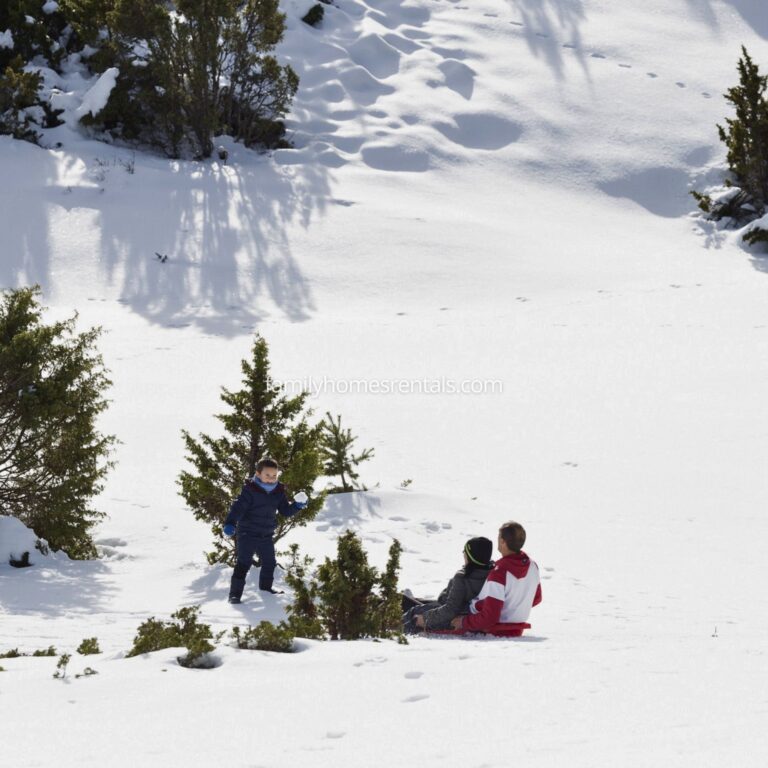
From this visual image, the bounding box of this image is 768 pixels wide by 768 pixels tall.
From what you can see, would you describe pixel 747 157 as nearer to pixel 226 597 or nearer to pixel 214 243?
pixel 214 243

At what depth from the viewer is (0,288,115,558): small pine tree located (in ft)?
26.1

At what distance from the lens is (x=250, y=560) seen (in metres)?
7.08

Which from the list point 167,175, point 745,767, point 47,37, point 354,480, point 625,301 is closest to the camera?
point 745,767

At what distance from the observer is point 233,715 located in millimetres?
3361

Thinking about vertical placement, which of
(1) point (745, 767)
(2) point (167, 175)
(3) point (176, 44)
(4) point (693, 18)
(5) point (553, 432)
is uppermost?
(4) point (693, 18)

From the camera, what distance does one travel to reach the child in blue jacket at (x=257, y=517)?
699 cm

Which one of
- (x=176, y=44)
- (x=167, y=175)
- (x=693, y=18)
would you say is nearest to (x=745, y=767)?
(x=167, y=175)

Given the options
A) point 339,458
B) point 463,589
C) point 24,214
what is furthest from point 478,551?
point 24,214

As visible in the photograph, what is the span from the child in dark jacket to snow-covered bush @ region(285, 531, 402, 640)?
359mm

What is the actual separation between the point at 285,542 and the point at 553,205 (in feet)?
64.0

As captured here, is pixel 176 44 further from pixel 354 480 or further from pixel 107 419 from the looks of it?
pixel 354 480

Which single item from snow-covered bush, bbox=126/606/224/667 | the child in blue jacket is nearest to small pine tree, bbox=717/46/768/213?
the child in blue jacket

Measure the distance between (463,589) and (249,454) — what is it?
3.03 m

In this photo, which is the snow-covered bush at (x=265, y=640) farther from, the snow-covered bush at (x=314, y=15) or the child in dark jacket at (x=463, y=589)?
the snow-covered bush at (x=314, y=15)
